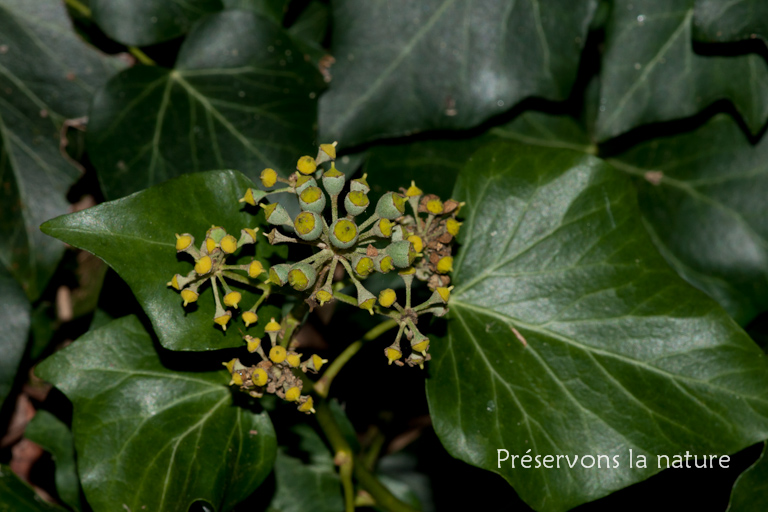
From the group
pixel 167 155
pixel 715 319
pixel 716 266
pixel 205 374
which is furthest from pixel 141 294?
pixel 716 266

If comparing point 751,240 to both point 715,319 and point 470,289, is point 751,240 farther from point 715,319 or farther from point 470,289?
point 470,289

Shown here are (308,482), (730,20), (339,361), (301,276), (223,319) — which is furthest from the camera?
(308,482)

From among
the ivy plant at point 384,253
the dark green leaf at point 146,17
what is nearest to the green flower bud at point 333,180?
the ivy plant at point 384,253

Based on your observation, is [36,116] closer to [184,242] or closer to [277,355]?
[184,242]

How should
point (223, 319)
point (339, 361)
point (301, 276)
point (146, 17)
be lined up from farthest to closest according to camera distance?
point (146, 17), point (339, 361), point (223, 319), point (301, 276)

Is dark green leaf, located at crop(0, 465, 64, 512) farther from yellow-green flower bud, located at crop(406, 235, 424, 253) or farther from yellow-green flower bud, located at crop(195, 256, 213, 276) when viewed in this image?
yellow-green flower bud, located at crop(406, 235, 424, 253)

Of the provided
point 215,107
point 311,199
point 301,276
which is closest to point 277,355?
point 301,276
